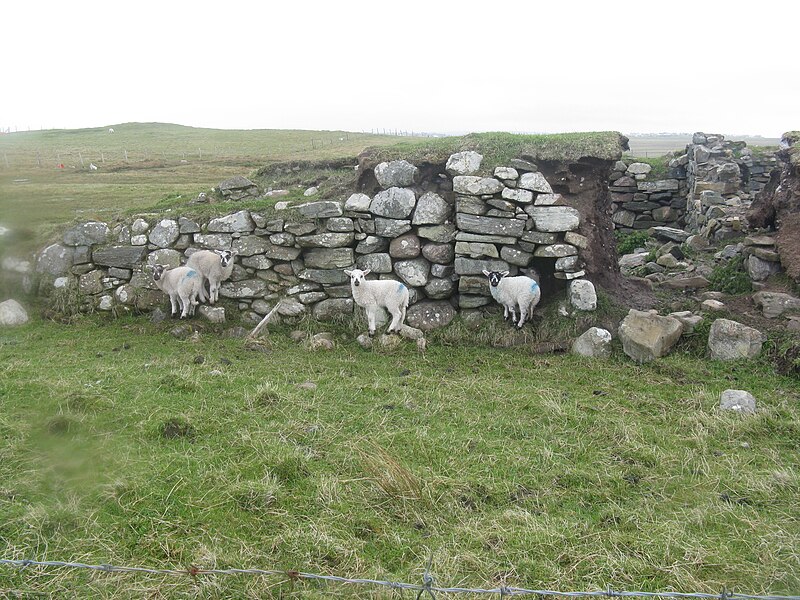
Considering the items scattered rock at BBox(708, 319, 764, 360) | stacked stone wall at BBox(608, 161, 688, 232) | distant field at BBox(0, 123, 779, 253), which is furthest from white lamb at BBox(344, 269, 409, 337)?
stacked stone wall at BBox(608, 161, 688, 232)

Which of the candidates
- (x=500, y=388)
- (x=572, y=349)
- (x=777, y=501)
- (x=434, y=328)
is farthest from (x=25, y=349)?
(x=777, y=501)

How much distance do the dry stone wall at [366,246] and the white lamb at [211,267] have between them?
28 cm

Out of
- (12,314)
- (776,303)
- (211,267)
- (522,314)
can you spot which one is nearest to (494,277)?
(522,314)

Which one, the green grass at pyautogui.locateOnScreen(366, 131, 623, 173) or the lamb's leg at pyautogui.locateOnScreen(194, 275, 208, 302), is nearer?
the lamb's leg at pyautogui.locateOnScreen(194, 275, 208, 302)

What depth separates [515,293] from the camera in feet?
35.2

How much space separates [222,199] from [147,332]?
4284 mm

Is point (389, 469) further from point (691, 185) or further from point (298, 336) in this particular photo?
point (691, 185)

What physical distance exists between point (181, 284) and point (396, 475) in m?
7.14

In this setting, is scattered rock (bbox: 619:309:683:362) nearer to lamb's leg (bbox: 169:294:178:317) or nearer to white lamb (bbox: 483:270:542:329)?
white lamb (bbox: 483:270:542:329)

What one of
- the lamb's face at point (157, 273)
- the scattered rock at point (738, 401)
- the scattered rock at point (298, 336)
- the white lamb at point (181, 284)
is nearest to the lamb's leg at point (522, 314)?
the scattered rock at point (738, 401)

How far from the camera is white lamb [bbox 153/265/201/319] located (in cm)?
1115

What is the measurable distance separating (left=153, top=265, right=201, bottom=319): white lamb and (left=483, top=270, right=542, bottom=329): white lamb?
5.71 meters

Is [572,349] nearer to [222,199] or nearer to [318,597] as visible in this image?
[318,597]

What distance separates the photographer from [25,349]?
10.1m
